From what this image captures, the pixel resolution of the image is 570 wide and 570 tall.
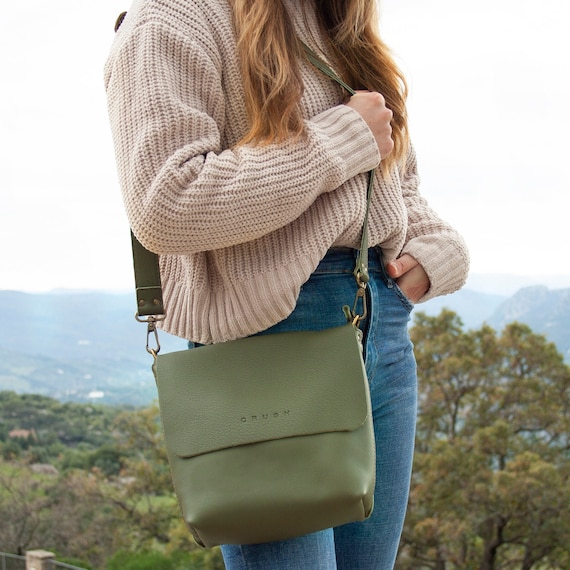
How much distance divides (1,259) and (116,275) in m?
1.06

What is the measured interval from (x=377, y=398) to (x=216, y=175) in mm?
374

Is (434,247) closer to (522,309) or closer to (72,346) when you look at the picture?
(522,309)

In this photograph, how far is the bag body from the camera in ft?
2.70

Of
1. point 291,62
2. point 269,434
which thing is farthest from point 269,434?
point 291,62

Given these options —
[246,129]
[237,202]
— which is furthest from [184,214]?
[246,129]

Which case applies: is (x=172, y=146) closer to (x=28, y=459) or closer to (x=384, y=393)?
(x=384, y=393)

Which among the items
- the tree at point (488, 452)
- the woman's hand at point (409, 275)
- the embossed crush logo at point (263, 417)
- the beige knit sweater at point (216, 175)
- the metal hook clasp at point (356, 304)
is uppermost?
the beige knit sweater at point (216, 175)

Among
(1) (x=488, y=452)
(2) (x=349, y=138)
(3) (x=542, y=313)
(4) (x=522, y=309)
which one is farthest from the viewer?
(4) (x=522, y=309)

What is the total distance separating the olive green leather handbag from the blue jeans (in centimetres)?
6

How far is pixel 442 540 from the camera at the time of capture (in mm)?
5320

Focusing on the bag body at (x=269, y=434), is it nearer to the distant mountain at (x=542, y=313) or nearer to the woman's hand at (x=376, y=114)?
the woman's hand at (x=376, y=114)

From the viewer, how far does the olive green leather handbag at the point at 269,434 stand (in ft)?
2.70

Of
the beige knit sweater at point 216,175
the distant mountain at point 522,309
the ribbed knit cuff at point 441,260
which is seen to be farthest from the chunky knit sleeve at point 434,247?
the distant mountain at point 522,309

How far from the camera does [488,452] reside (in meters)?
5.37
